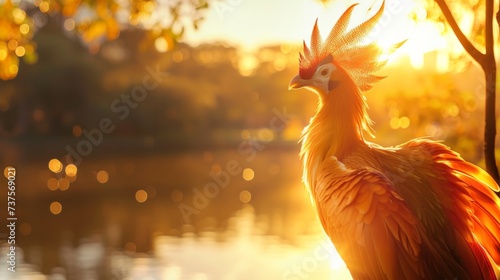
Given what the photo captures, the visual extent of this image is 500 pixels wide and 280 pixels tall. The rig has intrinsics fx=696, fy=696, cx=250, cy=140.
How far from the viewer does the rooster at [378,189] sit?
3.93 metres

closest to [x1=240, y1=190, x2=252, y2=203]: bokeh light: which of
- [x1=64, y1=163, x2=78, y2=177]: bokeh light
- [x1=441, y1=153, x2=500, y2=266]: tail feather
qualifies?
[x1=64, y1=163, x2=78, y2=177]: bokeh light

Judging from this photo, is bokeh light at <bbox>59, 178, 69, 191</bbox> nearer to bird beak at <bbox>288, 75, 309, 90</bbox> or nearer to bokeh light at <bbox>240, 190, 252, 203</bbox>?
bokeh light at <bbox>240, 190, 252, 203</bbox>

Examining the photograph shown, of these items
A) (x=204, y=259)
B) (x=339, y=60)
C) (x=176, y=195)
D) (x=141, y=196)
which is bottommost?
(x=339, y=60)

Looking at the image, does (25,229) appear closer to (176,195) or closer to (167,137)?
(176,195)

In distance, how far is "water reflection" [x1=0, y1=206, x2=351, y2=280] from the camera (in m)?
20.7

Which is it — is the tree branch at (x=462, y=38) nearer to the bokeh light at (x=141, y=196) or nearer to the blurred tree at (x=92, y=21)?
the blurred tree at (x=92, y=21)

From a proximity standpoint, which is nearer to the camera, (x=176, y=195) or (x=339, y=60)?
(x=339, y=60)

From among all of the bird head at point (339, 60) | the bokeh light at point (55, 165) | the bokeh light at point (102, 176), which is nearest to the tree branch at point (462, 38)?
the bird head at point (339, 60)

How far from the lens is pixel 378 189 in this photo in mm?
3932

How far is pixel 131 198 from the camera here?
36.3 m

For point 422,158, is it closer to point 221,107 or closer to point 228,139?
point 228,139

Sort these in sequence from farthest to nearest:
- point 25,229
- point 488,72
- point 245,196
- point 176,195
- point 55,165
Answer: point 55,165 < point 245,196 < point 176,195 < point 25,229 < point 488,72

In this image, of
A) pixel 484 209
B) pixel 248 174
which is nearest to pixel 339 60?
pixel 484 209

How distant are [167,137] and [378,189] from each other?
59.9 m
